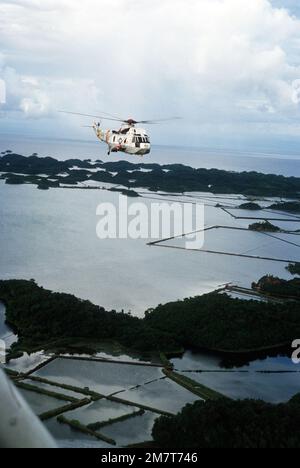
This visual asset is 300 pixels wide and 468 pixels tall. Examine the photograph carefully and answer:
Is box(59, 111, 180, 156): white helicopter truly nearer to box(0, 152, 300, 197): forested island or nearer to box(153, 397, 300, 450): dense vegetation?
box(153, 397, 300, 450): dense vegetation

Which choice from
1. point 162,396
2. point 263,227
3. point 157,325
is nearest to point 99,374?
point 162,396

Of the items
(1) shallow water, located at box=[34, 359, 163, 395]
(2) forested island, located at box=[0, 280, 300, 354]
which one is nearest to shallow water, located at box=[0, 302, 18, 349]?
(2) forested island, located at box=[0, 280, 300, 354]

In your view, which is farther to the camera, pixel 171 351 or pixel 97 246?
pixel 97 246

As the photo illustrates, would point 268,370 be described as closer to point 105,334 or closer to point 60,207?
point 105,334

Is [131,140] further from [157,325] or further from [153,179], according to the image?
[153,179]

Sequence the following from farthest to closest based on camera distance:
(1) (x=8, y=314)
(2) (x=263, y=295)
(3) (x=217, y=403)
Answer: (2) (x=263, y=295)
(1) (x=8, y=314)
(3) (x=217, y=403)

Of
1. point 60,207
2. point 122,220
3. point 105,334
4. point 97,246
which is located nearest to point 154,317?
point 105,334

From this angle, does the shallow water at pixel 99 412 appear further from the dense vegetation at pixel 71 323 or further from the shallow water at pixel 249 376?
the dense vegetation at pixel 71 323
